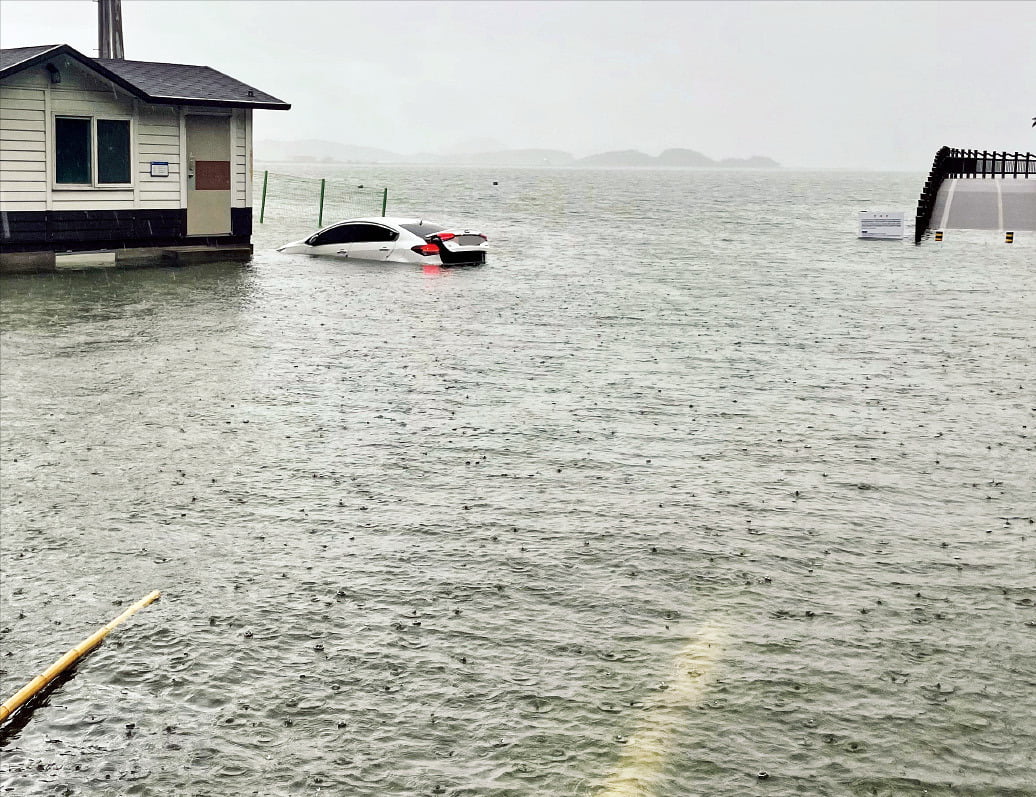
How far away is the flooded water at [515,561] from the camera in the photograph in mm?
6898

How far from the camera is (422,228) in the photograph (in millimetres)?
33062

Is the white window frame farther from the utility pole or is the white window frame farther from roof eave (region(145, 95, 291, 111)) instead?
the utility pole

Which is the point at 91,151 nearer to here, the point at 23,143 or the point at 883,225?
the point at 23,143

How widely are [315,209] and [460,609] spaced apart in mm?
51209

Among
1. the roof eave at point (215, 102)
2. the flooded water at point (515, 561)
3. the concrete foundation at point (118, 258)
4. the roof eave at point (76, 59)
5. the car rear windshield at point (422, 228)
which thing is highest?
the roof eave at point (76, 59)

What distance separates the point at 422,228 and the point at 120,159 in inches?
302

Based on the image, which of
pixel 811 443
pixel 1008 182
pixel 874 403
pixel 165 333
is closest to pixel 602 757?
pixel 811 443

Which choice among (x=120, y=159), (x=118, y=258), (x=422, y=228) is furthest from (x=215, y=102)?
(x=422, y=228)

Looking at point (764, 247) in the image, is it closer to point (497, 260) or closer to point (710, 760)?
point (497, 260)

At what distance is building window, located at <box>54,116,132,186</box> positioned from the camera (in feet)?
92.7

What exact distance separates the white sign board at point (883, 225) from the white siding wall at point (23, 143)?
30.9m

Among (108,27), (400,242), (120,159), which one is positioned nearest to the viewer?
(120,159)

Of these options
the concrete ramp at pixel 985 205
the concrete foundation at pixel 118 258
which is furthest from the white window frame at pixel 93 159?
the concrete ramp at pixel 985 205

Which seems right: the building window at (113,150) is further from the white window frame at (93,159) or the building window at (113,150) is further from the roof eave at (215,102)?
the roof eave at (215,102)
